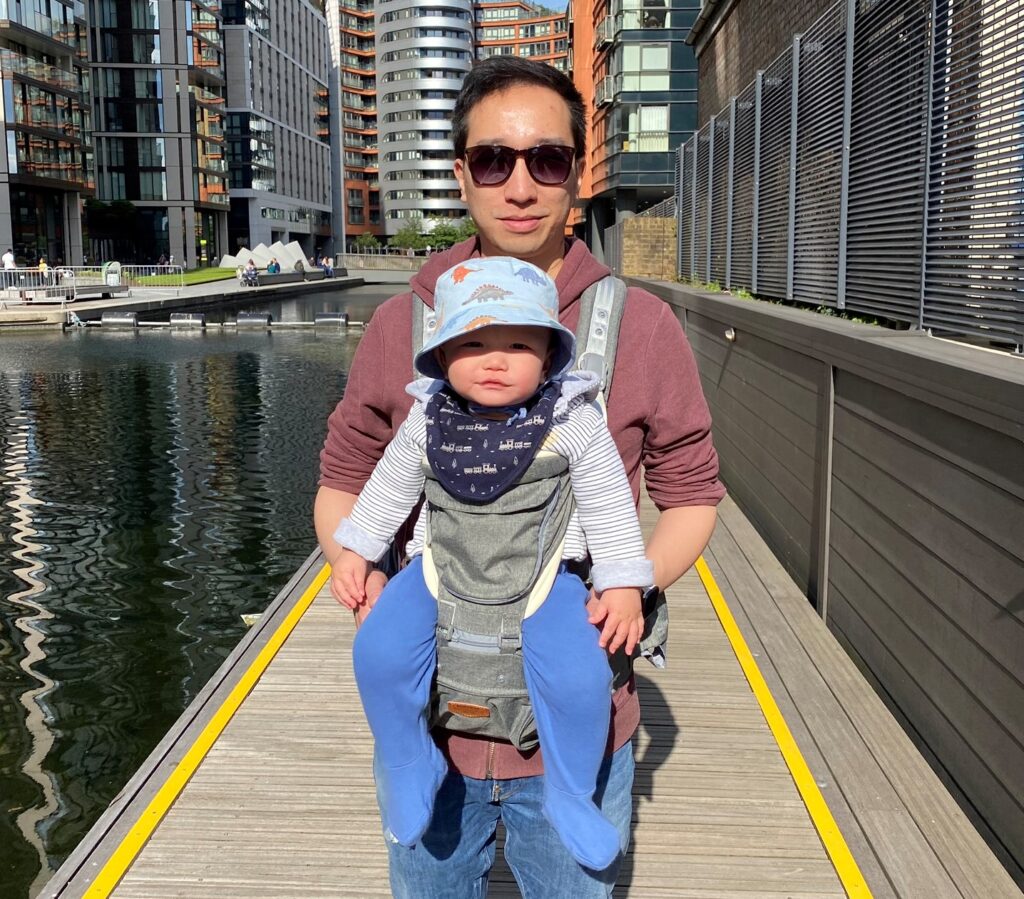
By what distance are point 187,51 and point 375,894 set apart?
9861 centimetres

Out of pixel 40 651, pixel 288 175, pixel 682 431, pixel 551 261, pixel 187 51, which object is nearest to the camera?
pixel 682 431

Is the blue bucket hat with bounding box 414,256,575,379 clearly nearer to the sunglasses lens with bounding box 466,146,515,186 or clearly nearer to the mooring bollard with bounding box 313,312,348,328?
the sunglasses lens with bounding box 466,146,515,186

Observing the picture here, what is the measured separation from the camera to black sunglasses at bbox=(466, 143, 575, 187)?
2527 millimetres

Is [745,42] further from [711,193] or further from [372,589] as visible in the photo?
[372,589]

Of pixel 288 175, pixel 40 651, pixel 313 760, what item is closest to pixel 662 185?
pixel 40 651

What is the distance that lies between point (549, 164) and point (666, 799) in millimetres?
3125

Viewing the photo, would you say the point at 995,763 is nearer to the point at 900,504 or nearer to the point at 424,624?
the point at 900,504

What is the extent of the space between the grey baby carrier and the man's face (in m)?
0.66

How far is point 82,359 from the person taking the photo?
29.5m

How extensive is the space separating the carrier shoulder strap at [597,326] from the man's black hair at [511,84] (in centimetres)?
40

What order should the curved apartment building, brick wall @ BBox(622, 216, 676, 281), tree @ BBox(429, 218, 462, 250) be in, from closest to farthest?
brick wall @ BBox(622, 216, 676, 281)
tree @ BBox(429, 218, 462, 250)
the curved apartment building

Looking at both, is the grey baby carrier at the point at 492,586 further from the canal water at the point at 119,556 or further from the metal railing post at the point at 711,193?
the metal railing post at the point at 711,193

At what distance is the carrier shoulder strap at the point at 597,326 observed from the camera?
2316mm

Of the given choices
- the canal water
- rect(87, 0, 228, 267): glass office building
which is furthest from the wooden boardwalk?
rect(87, 0, 228, 267): glass office building
